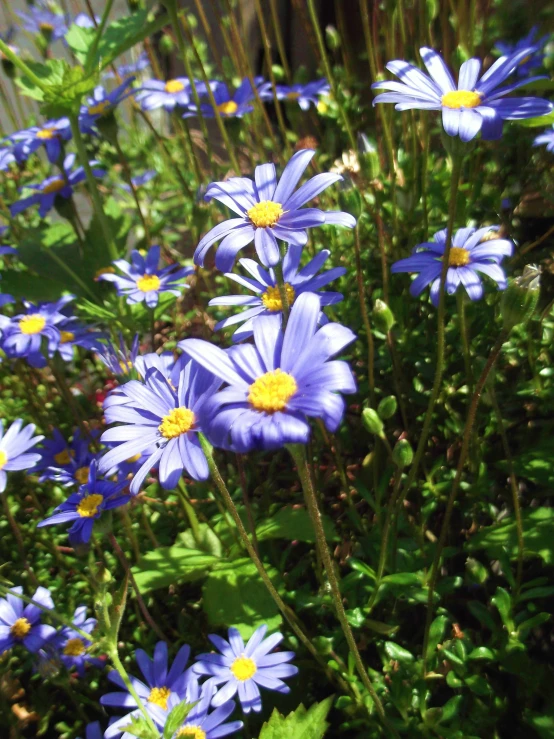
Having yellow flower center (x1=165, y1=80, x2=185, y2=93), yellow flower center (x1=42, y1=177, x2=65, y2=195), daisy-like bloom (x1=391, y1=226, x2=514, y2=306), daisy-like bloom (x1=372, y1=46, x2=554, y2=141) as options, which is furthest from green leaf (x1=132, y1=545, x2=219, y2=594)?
yellow flower center (x1=165, y1=80, x2=185, y2=93)

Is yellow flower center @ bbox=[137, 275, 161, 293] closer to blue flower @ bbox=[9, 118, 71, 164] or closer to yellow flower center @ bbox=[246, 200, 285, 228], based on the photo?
blue flower @ bbox=[9, 118, 71, 164]

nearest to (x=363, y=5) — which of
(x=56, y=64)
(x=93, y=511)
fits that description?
(x=56, y=64)

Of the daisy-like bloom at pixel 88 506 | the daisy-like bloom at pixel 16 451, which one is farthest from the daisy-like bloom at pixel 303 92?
the daisy-like bloom at pixel 88 506

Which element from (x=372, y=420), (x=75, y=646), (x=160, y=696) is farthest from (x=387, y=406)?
(x=75, y=646)

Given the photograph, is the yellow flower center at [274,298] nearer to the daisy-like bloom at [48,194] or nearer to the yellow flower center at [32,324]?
the yellow flower center at [32,324]

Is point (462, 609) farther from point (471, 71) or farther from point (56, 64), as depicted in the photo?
point (56, 64)

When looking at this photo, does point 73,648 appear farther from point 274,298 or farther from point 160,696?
point 274,298
